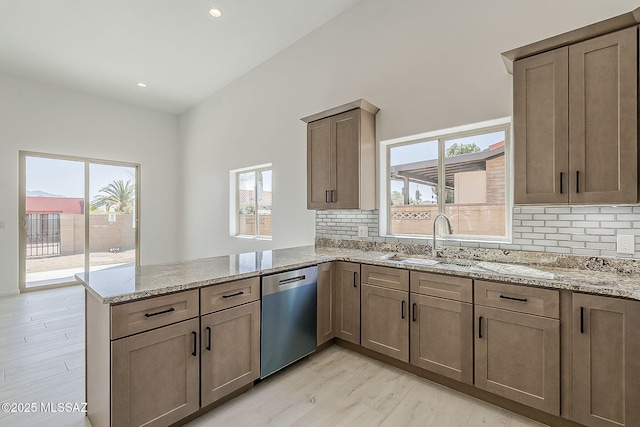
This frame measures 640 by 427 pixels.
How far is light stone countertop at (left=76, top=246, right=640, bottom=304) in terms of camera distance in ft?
5.08

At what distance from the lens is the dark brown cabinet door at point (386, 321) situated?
2.33 metres

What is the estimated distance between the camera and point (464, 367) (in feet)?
6.68

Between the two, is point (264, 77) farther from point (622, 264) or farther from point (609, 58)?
point (622, 264)

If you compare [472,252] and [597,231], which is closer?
[597,231]

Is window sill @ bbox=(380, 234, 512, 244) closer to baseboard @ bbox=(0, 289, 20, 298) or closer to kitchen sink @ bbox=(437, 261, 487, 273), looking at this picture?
kitchen sink @ bbox=(437, 261, 487, 273)

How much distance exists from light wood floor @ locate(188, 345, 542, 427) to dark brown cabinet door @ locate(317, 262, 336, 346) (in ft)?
1.05

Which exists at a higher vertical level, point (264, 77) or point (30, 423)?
point (264, 77)

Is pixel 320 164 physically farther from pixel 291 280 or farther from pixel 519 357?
pixel 519 357

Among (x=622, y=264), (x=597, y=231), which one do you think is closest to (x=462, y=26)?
(x=597, y=231)

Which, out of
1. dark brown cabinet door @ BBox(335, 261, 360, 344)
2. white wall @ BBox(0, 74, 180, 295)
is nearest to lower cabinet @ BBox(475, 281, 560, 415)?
dark brown cabinet door @ BBox(335, 261, 360, 344)

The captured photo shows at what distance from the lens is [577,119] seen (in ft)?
6.10

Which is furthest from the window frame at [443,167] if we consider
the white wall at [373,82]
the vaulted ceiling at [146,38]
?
the vaulted ceiling at [146,38]

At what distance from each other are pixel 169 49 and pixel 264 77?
1.33m

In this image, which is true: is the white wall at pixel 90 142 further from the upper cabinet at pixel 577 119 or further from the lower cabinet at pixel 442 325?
the upper cabinet at pixel 577 119
